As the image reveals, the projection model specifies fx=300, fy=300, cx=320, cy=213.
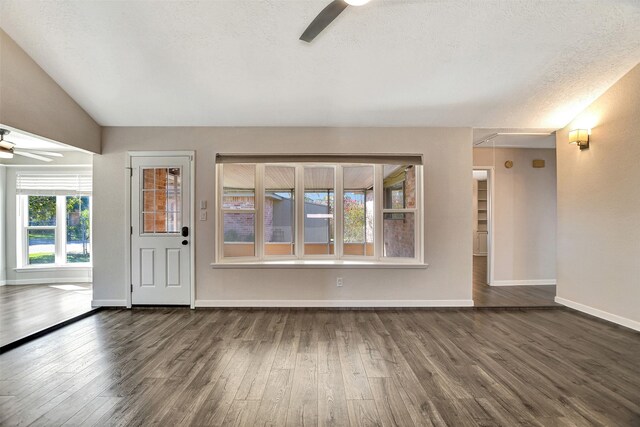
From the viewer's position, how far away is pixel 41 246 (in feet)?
17.7

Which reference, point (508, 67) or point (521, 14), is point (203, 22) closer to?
point (521, 14)

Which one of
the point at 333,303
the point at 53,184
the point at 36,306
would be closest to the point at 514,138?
the point at 333,303

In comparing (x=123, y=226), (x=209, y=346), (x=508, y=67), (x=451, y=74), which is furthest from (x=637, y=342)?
(x=123, y=226)

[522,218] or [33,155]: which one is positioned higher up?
[33,155]

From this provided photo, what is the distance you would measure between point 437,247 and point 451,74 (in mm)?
2098

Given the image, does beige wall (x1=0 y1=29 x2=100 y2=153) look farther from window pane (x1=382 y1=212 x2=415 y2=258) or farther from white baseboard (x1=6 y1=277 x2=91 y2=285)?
window pane (x1=382 y1=212 x2=415 y2=258)

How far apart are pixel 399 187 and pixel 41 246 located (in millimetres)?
6310

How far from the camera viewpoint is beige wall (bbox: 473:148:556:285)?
5285 millimetres

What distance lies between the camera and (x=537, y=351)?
2736 mm

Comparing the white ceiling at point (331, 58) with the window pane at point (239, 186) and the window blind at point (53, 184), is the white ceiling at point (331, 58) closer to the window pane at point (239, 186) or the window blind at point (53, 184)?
the window pane at point (239, 186)

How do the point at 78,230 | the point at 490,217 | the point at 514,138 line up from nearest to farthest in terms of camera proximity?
the point at 514,138, the point at 490,217, the point at 78,230

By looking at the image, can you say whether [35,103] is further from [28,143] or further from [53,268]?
[53,268]

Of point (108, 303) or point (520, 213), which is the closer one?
point (108, 303)

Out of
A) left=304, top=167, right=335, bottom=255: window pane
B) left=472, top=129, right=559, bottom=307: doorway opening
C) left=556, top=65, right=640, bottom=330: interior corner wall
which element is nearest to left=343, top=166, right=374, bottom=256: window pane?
left=304, top=167, right=335, bottom=255: window pane
